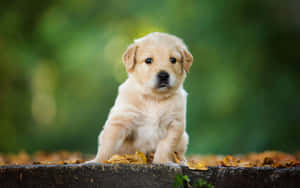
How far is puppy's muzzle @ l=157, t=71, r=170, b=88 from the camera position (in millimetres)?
3602

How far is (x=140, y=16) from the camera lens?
10.2m

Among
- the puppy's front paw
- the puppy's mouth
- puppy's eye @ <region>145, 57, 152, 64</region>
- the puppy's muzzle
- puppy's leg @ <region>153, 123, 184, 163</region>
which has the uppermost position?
puppy's eye @ <region>145, 57, 152, 64</region>

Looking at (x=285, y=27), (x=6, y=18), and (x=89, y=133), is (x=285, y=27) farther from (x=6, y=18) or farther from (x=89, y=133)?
(x=6, y=18)

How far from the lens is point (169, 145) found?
3.68 metres

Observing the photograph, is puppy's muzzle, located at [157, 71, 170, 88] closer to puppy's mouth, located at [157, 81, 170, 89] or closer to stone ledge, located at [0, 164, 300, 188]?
puppy's mouth, located at [157, 81, 170, 89]

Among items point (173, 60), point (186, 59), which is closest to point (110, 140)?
point (173, 60)

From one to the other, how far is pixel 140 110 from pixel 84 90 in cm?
820

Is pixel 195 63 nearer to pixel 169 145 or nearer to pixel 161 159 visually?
pixel 169 145

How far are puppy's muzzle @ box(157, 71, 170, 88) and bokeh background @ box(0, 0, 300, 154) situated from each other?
596cm

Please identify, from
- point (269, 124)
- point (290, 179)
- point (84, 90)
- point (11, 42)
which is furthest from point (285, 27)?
point (290, 179)

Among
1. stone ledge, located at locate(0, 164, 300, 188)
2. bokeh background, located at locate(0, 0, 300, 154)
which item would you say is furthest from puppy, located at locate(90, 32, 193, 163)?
bokeh background, located at locate(0, 0, 300, 154)

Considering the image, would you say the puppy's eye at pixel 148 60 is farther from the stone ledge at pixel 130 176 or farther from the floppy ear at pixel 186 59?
the stone ledge at pixel 130 176

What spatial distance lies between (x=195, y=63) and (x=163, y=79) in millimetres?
7155

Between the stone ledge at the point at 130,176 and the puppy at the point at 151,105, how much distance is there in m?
0.77
